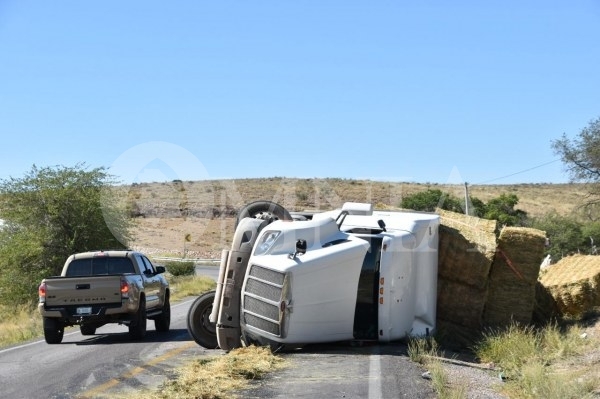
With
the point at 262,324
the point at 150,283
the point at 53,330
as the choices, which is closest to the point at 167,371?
the point at 262,324

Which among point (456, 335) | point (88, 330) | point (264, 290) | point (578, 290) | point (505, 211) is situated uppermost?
point (505, 211)

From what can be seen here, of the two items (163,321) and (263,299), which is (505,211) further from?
(263,299)

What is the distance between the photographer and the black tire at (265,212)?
45.8ft

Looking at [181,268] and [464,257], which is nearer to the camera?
[464,257]

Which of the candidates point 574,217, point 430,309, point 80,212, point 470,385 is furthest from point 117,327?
point 574,217

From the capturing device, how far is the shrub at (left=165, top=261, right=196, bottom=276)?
47219mm

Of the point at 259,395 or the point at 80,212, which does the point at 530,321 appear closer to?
the point at 259,395

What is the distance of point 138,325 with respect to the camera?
1698cm

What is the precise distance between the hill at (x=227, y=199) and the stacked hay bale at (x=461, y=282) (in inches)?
2020

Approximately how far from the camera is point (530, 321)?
52.4ft

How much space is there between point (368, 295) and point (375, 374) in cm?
263

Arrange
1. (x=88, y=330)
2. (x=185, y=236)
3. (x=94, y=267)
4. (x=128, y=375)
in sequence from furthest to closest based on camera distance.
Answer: (x=185, y=236) < (x=88, y=330) < (x=94, y=267) < (x=128, y=375)

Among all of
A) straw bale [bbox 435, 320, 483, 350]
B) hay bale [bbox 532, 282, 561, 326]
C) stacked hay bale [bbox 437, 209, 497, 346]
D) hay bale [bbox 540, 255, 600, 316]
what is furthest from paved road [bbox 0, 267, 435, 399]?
hay bale [bbox 540, 255, 600, 316]

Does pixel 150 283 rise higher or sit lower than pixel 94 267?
lower
